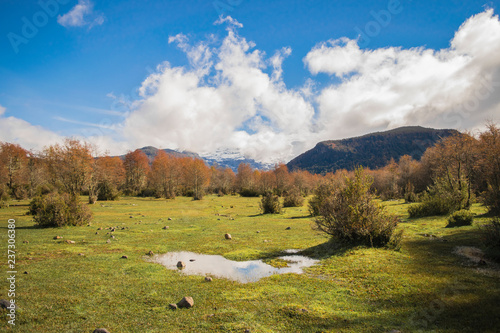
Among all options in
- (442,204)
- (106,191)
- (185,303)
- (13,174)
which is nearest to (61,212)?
(185,303)

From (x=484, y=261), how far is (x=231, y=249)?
10.7m

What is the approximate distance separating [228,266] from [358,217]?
6.62 metres

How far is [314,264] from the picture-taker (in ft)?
33.1

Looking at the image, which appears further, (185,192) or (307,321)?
(185,192)

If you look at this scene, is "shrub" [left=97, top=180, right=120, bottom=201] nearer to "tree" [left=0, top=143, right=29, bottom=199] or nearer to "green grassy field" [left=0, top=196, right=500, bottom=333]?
"tree" [left=0, top=143, right=29, bottom=199]

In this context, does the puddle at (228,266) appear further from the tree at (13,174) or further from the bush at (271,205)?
the tree at (13,174)

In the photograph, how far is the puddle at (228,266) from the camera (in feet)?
30.1

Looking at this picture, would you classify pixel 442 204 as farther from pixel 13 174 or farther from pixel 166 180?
pixel 13 174

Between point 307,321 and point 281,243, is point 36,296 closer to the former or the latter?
point 307,321

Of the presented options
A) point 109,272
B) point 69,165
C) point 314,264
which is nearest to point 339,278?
point 314,264

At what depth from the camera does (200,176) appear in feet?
221

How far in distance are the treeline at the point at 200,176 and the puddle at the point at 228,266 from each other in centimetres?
495

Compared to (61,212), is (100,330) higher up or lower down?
A: lower down

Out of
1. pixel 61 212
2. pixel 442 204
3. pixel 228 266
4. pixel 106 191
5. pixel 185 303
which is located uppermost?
pixel 106 191
